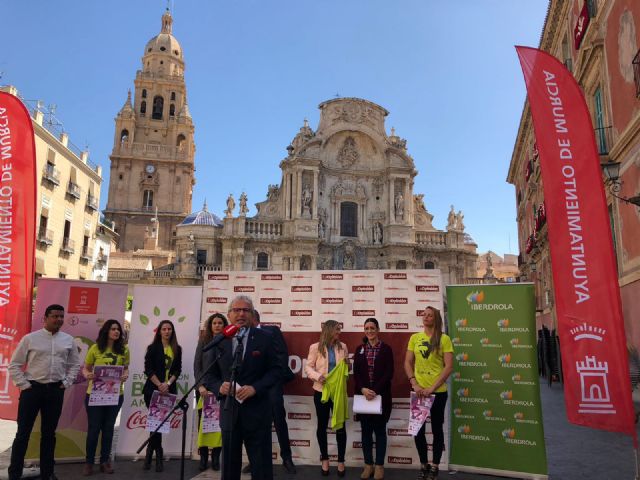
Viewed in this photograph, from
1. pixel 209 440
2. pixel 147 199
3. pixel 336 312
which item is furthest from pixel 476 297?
pixel 147 199

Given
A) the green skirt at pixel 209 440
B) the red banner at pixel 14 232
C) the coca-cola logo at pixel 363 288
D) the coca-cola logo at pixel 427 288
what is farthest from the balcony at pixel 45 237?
the coca-cola logo at pixel 427 288

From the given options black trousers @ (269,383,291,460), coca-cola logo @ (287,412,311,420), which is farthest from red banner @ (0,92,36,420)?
coca-cola logo @ (287,412,311,420)

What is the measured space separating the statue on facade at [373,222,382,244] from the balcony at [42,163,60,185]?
66.8ft

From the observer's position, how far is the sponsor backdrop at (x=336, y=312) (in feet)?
22.8

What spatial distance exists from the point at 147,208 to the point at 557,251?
47.7 m

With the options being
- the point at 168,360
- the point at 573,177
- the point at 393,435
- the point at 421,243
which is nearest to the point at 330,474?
the point at 393,435

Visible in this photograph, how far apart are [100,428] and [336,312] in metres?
3.59

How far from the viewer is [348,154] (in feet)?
120

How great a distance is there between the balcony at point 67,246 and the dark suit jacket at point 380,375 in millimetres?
24325

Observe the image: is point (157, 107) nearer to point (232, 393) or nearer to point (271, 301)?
point (271, 301)

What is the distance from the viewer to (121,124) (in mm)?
52031

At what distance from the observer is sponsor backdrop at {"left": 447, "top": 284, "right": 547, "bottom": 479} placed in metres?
6.37

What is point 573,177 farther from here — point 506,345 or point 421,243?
point 421,243

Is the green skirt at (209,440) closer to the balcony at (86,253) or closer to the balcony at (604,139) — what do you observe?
the balcony at (604,139)
